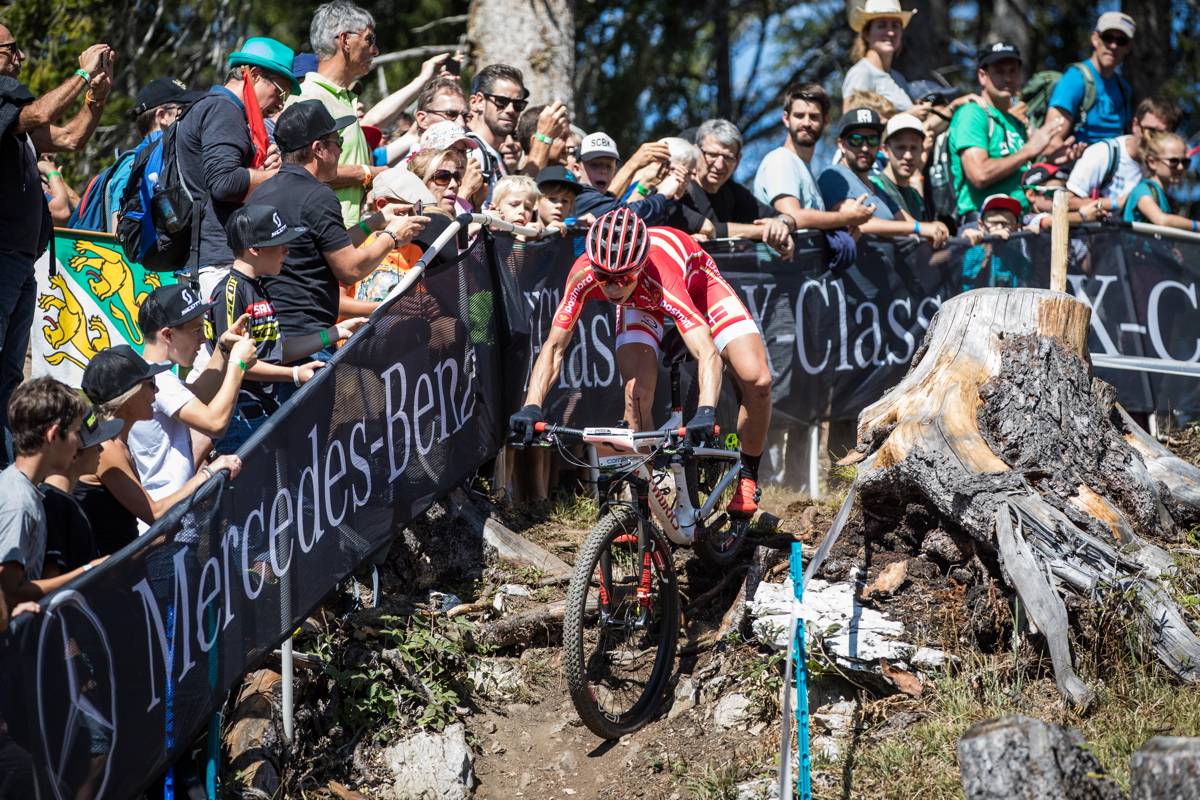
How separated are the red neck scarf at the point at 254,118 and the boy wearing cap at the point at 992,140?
5461 mm

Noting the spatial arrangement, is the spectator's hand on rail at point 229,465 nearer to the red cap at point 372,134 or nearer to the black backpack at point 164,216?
the black backpack at point 164,216

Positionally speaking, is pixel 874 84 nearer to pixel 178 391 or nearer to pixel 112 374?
pixel 178 391

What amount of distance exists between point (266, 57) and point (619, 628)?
337cm

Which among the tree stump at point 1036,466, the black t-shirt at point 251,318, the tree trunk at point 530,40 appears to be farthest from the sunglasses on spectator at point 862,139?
the black t-shirt at point 251,318

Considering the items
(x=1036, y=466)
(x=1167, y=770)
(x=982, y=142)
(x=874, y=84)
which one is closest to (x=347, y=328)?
(x=1036, y=466)

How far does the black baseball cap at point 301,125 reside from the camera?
5141mm

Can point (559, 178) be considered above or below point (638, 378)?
above

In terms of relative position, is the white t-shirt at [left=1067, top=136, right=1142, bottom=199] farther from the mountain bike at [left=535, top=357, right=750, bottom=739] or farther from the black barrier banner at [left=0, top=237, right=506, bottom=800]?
the black barrier banner at [left=0, top=237, right=506, bottom=800]

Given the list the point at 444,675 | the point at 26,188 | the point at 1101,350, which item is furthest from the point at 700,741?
the point at 1101,350

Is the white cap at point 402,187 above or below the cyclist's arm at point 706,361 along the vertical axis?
above

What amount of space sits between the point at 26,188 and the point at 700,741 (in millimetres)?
3914

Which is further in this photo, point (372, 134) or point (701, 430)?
point (372, 134)

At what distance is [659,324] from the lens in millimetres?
5879

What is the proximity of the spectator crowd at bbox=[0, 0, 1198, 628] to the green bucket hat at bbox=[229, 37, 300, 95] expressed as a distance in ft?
0.05
